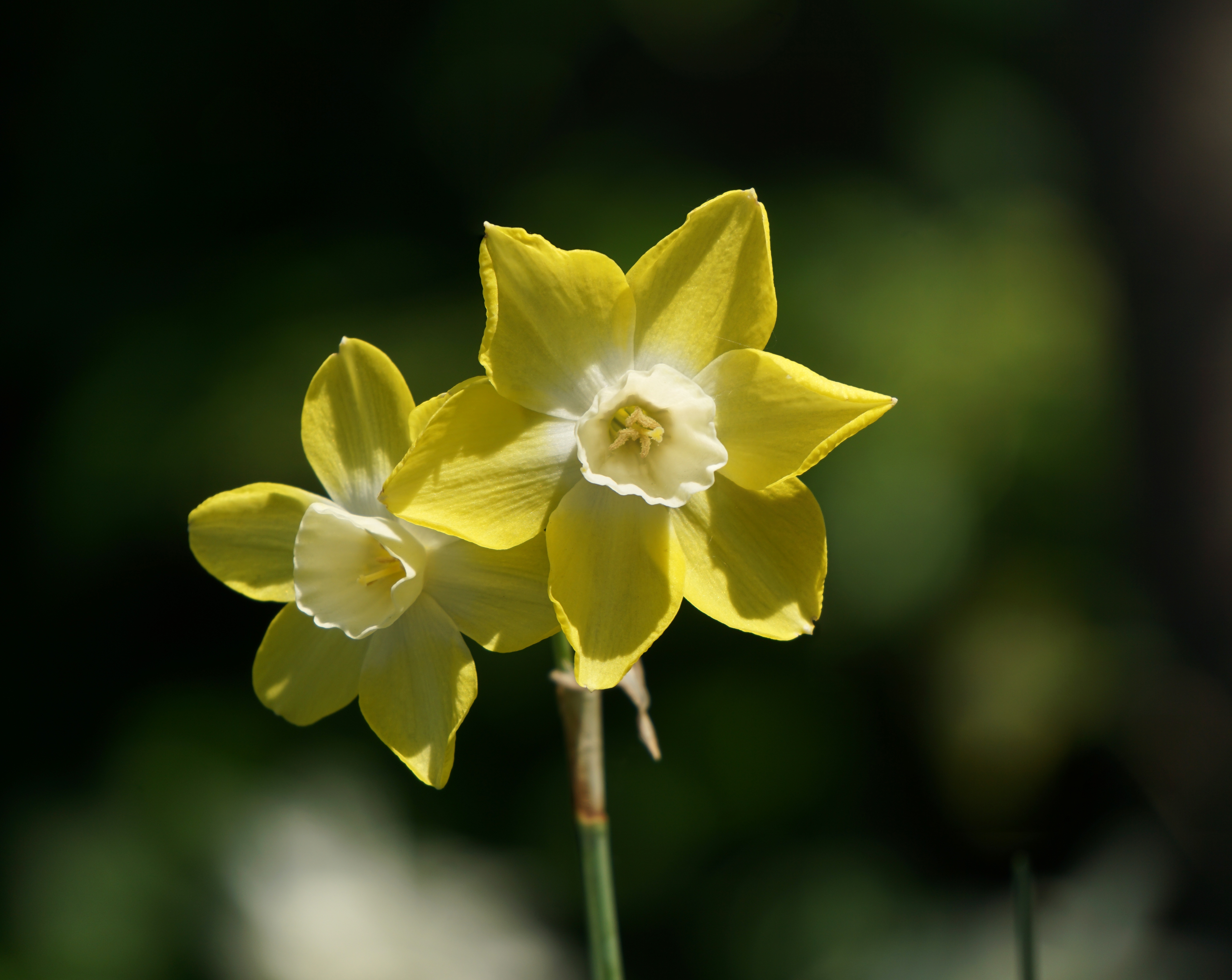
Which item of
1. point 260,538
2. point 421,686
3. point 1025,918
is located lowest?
point 1025,918

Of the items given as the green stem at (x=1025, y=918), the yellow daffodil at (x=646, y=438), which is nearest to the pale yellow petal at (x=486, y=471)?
the yellow daffodil at (x=646, y=438)

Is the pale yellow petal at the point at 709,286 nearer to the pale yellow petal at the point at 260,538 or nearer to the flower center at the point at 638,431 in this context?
the flower center at the point at 638,431

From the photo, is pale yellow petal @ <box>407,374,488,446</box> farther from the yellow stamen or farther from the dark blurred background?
the dark blurred background

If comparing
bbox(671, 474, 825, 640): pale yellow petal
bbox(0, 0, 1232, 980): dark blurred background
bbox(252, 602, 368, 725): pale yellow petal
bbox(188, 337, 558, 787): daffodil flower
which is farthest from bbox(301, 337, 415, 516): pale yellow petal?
bbox(0, 0, 1232, 980): dark blurred background

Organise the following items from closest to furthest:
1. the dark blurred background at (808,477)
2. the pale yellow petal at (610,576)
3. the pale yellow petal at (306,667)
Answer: the pale yellow petal at (610,576) < the pale yellow petal at (306,667) < the dark blurred background at (808,477)

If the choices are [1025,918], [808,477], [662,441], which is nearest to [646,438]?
[662,441]

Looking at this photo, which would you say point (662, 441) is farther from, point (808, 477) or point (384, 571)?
point (808, 477)
